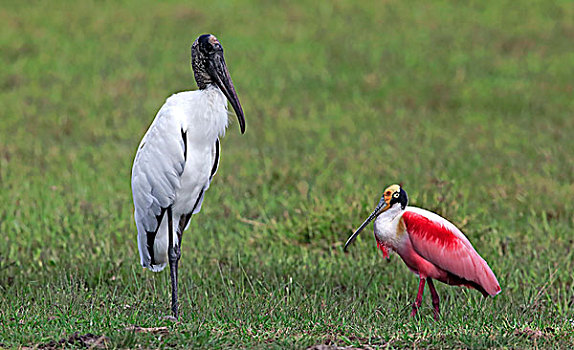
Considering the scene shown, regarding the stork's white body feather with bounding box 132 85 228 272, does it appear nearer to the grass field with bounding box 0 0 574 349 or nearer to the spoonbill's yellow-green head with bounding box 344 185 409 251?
the grass field with bounding box 0 0 574 349

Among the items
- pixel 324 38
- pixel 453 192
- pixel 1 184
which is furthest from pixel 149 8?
pixel 453 192

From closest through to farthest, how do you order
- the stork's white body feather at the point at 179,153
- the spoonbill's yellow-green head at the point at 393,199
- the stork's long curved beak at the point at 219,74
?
the stork's white body feather at the point at 179,153
the stork's long curved beak at the point at 219,74
the spoonbill's yellow-green head at the point at 393,199

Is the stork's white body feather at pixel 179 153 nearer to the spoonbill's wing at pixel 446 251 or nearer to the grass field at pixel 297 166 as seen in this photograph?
the grass field at pixel 297 166

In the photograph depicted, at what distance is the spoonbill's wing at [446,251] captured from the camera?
5.05m

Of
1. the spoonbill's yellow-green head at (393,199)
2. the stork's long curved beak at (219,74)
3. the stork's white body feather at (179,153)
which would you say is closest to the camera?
the stork's white body feather at (179,153)

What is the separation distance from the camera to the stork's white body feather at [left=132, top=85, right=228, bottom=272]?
4.80 meters

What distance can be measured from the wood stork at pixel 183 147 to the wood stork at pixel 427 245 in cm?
104

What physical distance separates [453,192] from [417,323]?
292 centimetres

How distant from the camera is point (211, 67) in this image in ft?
16.3

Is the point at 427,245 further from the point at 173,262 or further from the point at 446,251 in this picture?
the point at 173,262

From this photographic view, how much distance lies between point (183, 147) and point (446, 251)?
66.3 inches

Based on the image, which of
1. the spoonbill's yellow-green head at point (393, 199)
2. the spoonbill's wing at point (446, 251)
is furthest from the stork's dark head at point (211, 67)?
the spoonbill's wing at point (446, 251)

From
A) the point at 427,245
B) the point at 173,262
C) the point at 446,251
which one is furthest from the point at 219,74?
the point at 446,251

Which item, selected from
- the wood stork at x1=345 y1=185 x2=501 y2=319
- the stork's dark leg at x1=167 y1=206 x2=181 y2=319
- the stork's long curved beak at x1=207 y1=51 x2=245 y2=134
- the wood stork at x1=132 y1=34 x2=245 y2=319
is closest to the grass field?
the stork's dark leg at x1=167 y1=206 x2=181 y2=319
